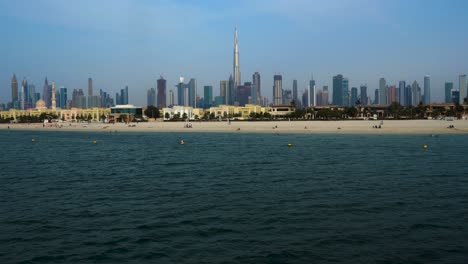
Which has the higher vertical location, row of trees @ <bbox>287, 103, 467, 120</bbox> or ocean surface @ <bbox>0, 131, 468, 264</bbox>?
row of trees @ <bbox>287, 103, 467, 120</bbox>

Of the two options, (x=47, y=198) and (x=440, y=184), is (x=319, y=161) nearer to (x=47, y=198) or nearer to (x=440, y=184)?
(x=440, y=184)

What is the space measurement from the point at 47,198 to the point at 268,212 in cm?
993

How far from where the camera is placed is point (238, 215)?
54.3 ft

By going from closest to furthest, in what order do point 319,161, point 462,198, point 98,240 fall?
point 98,240 → point 462,198 → point 319,161

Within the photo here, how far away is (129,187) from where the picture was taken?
23.5 m

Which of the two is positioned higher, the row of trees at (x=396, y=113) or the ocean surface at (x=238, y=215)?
the row of trees at (x=396, y=113)

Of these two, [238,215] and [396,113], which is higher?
[396,113]

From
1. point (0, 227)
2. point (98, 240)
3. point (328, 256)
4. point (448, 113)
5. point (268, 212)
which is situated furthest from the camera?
point (448, 113)

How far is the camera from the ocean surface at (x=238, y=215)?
40.9ft

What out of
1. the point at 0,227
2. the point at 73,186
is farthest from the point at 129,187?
the point at 0,227

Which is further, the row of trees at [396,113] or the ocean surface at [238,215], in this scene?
the row of trees at [396,113]

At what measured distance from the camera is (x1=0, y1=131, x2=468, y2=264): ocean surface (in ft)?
40.9

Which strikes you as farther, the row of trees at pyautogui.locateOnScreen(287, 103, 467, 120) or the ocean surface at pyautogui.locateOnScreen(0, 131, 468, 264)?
the row of trees at pyautogui.locateOnScreen(287, 103, 467, 120)

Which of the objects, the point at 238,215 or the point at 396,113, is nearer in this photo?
the point at 238,215
